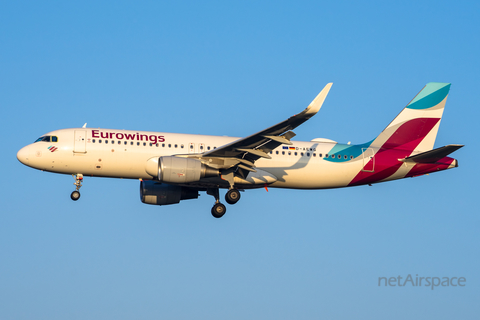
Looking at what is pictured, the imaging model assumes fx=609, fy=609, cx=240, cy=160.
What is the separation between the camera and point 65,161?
33.9 meters

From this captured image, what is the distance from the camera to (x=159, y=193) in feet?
123

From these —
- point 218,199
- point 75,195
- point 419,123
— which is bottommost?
point 218,199

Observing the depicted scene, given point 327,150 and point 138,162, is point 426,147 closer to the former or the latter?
point 327,150

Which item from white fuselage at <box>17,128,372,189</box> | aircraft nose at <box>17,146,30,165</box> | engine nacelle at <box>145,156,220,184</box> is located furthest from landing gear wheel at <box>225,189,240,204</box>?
aircraft nose at <box>17,146,30,165</box>

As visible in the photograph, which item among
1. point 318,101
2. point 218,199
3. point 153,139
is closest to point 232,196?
point 218,199

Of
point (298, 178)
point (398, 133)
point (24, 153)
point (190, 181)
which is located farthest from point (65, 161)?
point (398, 133)

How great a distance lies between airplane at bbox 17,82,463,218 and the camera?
3306 cm

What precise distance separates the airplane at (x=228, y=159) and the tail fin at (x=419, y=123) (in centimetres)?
6

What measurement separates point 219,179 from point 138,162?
4.67 meters

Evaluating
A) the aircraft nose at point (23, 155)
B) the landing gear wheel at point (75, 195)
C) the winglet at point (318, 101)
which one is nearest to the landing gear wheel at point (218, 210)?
the landing gear wheel at point (75, 195)

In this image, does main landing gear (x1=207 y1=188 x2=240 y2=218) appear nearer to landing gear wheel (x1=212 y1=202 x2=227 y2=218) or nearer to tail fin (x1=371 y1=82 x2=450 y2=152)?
landing gear wheel (x1=212 y1=202 x2=227 y2=218)

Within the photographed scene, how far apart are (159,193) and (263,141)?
8812 mm

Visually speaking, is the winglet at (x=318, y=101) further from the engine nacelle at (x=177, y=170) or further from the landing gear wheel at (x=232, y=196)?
the landing gear wheel at (x=232, y=196)

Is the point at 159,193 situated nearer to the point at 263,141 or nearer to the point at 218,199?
the point at 218,199
